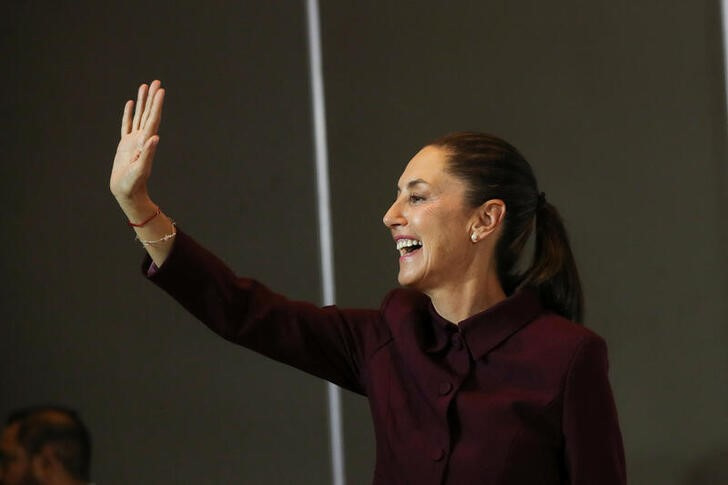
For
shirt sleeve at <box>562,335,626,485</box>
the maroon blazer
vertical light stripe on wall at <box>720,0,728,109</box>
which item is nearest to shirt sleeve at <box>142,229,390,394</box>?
the maroon blazer

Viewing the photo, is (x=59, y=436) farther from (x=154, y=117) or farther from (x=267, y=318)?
(x=154, y=117)

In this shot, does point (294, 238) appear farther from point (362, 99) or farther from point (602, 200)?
point (602, 200)

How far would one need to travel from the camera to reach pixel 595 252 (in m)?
2.54

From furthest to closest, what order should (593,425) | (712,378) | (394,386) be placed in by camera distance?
(712,378), (394,386), (593,425)

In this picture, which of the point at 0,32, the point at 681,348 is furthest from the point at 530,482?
the point at 0,32

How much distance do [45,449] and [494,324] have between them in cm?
100

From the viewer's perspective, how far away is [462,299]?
6.09 feet

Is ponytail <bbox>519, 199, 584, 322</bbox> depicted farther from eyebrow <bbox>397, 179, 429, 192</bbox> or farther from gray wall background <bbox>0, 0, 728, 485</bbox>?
gray wall background <bbox>0, 0, 728, 485</bbox>

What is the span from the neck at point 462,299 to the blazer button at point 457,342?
0.12 ft

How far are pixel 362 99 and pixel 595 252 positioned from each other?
2.09ft

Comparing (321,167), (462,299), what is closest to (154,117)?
(462,299)

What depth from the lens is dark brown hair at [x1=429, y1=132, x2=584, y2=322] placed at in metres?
1.85

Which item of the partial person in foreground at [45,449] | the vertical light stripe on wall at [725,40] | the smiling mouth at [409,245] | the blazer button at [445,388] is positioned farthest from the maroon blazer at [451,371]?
the vertical light stripe on wall at [725,40]

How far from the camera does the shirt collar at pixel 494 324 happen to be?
1.79 metres
